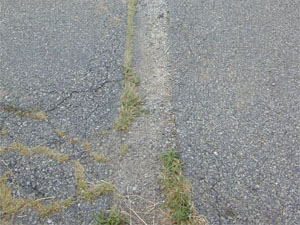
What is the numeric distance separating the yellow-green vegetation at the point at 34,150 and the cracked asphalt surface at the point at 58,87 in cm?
2

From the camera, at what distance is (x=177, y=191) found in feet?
7.09

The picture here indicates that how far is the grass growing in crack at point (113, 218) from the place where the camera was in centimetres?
205

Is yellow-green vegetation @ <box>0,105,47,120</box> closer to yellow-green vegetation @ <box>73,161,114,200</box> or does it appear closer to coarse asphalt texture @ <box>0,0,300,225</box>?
coarse asphalt texture @ <box>0,0,300,225</box>

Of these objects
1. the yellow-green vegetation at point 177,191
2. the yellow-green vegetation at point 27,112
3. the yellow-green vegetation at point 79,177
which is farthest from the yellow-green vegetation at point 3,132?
the yellow-green vegetation at point 177,191

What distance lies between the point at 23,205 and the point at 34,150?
35 centimetres

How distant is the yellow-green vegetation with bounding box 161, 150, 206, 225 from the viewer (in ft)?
6.77

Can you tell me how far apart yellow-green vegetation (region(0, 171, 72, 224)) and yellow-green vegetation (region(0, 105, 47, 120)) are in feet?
1.74

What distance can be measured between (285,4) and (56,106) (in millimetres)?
2064

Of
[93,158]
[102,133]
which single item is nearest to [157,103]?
[102,133]

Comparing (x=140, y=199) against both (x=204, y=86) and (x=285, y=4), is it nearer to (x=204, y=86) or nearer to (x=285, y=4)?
(x=204, y=86)

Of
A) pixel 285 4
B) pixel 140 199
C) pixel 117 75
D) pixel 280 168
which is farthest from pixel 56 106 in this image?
pixel 285 4

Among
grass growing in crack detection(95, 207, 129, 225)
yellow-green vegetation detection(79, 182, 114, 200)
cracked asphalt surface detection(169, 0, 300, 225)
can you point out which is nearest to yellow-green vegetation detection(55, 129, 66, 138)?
yellow-green vegetation detection(79, 182, 114, 200)

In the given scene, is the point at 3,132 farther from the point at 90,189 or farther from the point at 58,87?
the point at 90,189

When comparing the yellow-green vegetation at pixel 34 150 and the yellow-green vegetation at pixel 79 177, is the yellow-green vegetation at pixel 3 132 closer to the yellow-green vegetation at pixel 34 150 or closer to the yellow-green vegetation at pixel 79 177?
the yellow-green vegetation at pixel 34 150
